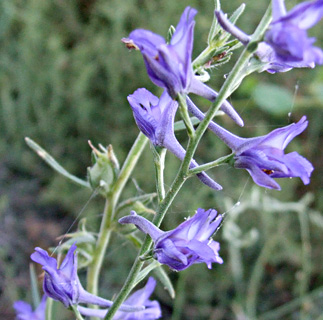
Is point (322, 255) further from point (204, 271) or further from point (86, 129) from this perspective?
point (86, 129)

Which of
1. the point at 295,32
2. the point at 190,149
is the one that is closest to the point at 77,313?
the point at 190,149

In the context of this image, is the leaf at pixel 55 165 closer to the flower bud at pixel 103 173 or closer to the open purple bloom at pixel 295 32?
the flower bud at pixel 103 173

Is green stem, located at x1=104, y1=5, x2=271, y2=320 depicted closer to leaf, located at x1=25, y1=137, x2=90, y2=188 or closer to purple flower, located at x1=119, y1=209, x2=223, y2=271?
purple flower, located at x1=119, y1=209, x2=223, y2=271

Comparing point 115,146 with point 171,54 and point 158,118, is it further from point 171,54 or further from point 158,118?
point 171,54

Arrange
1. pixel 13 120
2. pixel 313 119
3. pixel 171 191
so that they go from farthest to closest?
1. pixel 313 119
2. pixel 13 120
3. pixel 171 191

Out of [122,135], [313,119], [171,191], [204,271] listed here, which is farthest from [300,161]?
[313,119]

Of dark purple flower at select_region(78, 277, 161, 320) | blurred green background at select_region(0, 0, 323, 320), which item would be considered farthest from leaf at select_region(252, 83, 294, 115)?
dark purple flower at select_region(78, 277, 161, 320)

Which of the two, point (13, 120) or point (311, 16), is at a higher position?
point (311, 16)
